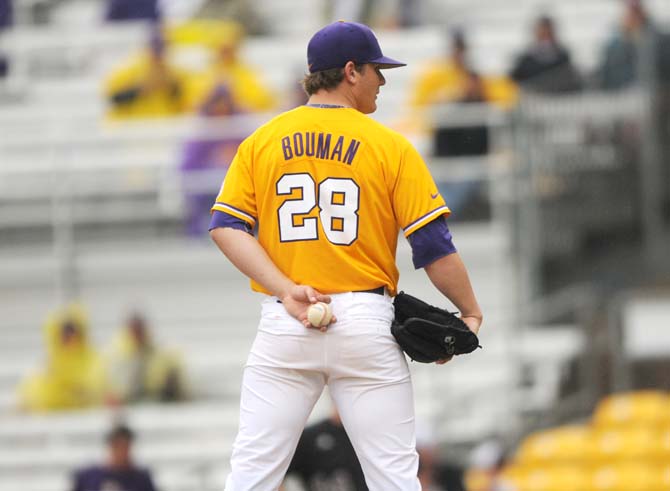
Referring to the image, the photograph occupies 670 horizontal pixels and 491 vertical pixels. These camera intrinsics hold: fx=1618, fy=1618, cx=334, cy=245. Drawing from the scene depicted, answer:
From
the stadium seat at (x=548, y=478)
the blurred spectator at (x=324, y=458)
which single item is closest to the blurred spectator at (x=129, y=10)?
the stadium seat at (x=548, y=478)

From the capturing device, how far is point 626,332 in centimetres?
1120

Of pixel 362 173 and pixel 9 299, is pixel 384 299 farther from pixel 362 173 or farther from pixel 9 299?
pixel 9 299

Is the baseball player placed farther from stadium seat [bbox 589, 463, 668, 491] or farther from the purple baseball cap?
stadium seat [bbox 589, 463, 668, 491]

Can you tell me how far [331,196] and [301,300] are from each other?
35cm

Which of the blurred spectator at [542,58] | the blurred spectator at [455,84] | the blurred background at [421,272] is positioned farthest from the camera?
the blurred spectator at [542,58]

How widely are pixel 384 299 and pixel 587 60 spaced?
873 cm

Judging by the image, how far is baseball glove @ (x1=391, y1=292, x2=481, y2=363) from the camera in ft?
16.9

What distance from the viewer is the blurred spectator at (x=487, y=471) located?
958 cm

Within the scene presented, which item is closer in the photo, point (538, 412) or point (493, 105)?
point (538, 412)

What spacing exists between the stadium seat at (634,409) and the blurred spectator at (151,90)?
493 centimetres

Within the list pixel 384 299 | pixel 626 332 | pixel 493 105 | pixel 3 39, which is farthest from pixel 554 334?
pixel 3 39

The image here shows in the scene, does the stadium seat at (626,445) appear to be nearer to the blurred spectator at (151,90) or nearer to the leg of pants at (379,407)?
the leg of pants at (379,407)

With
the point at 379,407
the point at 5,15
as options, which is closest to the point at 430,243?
the point at 379,407

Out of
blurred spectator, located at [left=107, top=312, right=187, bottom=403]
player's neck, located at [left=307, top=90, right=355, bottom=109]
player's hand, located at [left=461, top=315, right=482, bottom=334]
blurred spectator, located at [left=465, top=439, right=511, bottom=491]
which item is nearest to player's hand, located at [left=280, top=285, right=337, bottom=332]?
player's hand, located at [left=461, top=315, right=482, bottom=334]
